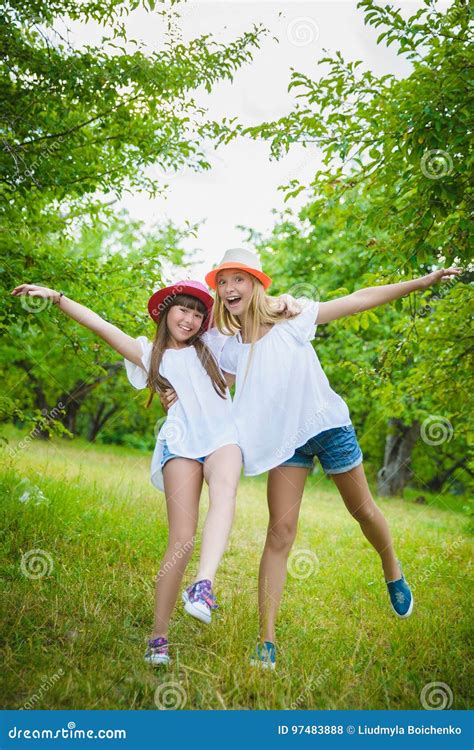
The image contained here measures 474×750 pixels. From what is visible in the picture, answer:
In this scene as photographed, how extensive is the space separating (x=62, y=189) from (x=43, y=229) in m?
1.10

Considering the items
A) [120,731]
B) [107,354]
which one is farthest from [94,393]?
[120,731]

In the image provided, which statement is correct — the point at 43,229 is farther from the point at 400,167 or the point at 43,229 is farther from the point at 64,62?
the point at 400,167

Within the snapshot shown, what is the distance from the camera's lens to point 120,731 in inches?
99.0

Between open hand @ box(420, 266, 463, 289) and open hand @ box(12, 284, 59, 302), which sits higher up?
open hand @ box(420, 266, 463, 289)
